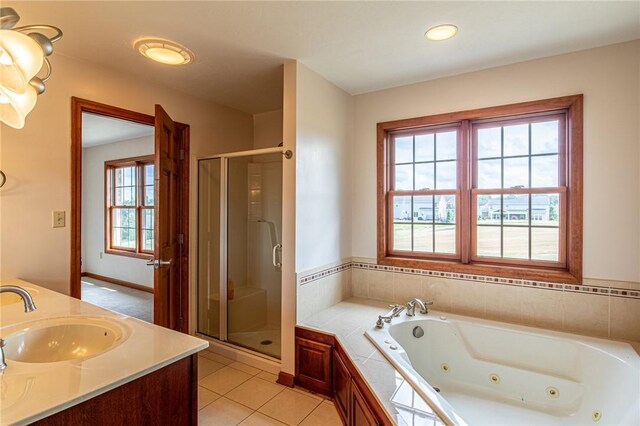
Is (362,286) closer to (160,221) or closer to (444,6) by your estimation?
(160,221)

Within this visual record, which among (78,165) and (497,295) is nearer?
(78,165)

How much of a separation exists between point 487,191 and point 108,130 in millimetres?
4831

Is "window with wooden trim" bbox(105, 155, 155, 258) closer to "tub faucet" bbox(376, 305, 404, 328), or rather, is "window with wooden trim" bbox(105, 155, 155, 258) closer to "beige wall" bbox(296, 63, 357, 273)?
"beige wall" bbox(296, 63, 357, 273)

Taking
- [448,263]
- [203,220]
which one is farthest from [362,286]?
[203,220]

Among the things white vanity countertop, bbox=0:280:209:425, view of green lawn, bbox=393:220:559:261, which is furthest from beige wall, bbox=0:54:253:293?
view of green lawn, bbox=393:220:559:261

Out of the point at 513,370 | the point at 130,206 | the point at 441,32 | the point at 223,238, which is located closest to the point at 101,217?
the point at 130,206

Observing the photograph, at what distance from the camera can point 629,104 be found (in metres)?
2.15

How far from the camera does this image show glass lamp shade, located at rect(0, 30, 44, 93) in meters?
1.13

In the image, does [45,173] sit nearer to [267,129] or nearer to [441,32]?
[267,129]

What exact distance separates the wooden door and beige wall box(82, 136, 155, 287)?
2.34 meters

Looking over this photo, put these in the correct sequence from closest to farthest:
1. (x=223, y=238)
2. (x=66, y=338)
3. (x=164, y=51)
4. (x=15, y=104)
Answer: (x=15, y=104)
(x=66, y=338)
(x=164, y=51)
(x=223, y=238)

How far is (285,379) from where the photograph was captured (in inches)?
98.3

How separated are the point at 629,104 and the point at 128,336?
314 cm

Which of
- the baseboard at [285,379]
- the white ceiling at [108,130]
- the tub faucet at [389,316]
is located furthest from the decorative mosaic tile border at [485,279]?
the white ceiling at [108,130]
